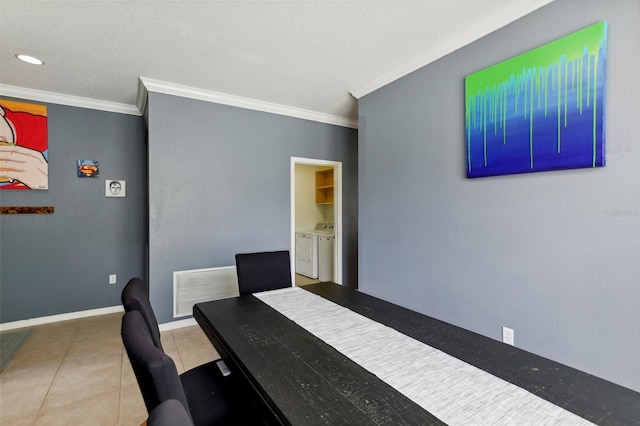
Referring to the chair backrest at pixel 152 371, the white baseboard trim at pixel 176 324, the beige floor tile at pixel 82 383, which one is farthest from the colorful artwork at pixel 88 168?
the chair backrest at pixel 152 371

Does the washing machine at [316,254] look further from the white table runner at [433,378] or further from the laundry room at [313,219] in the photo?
the white table runner at [433,378]

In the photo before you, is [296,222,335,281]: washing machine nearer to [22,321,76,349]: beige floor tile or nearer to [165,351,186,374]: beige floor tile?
[165,351,186,374]: beige floor tile

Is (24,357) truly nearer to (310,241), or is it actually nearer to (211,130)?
(211,130)

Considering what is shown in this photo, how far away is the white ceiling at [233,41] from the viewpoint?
1.96 metres

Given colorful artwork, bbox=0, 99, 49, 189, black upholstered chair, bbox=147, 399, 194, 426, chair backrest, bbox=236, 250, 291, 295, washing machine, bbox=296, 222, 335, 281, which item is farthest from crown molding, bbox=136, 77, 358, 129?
black upholstered chair, bbox=147, 399, 194, 426

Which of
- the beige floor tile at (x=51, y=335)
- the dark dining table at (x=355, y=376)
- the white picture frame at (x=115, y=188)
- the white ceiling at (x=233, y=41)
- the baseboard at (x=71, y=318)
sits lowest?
the beige floor tile at (x=51, y=335)

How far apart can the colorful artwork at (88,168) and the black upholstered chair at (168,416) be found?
3.96 metres

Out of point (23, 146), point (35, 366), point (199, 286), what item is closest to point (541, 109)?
point (199, 286)

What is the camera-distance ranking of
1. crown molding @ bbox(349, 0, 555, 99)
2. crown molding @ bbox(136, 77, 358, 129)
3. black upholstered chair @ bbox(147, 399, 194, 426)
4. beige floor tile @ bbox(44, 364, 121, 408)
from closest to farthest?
black upholstered chair @ bbox(147, 399, 194, 426) → crown molding @ bbox(349, 0, 555, 99) → beige floor tile @ bbox(44, 364, 121, 408) → crown molding @ bbox(136, 77, 358, 129)

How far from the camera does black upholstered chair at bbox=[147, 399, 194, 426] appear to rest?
0.52 metres

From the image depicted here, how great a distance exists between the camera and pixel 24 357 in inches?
102

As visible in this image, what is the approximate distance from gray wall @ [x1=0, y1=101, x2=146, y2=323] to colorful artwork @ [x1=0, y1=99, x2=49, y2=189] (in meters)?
0.07

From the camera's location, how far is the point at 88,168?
11.6 ft

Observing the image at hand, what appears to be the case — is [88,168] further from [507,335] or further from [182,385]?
[507,335]
